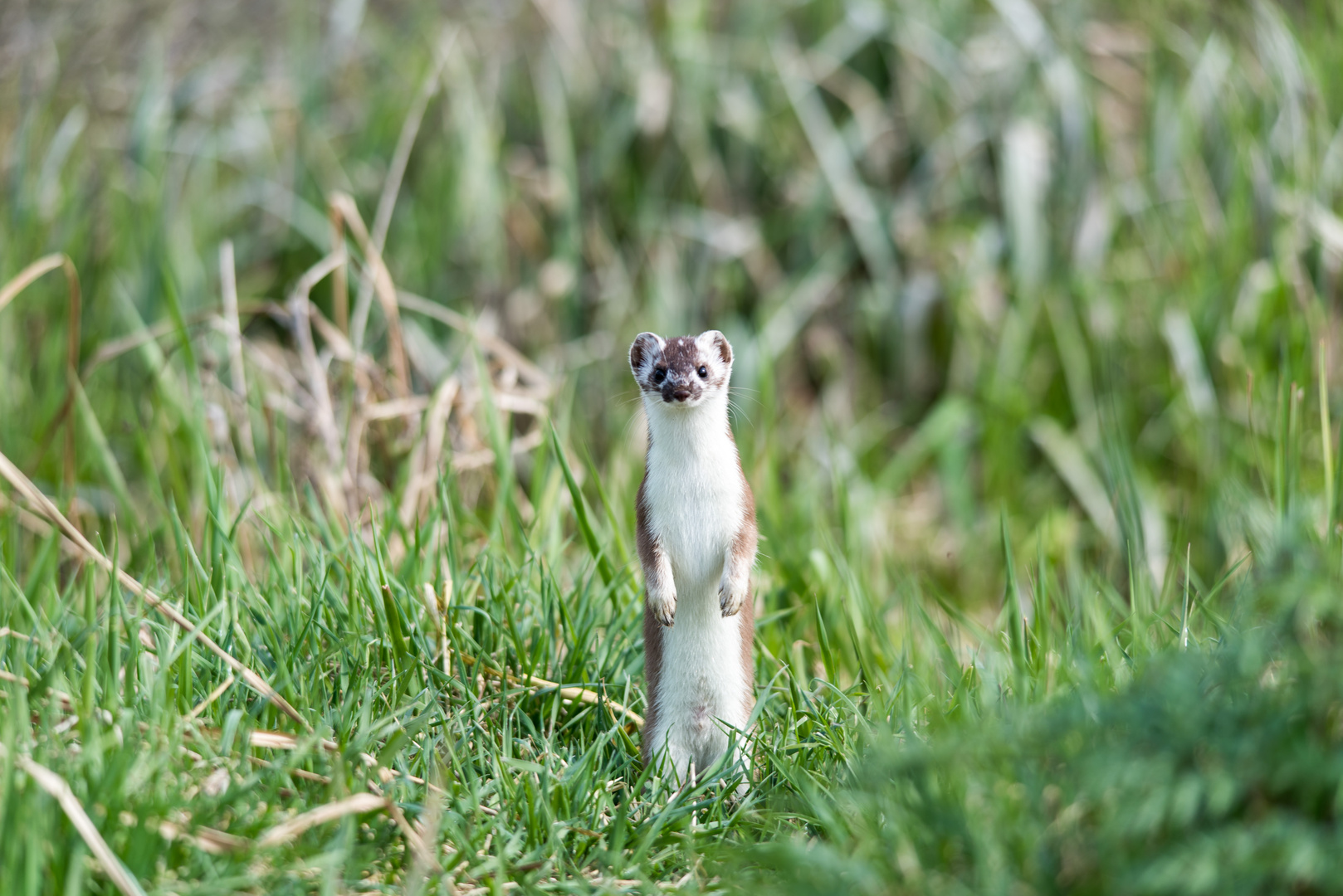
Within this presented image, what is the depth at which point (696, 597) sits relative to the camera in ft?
8.61

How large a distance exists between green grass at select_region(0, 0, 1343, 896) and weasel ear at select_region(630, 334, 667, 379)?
36 centimetres

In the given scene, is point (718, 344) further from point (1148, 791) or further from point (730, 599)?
point (1148, 791)

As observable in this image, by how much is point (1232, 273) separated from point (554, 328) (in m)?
3.29

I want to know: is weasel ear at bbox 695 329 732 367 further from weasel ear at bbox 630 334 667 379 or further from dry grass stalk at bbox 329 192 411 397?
dry grass stalk at bbox 329 192 411 397

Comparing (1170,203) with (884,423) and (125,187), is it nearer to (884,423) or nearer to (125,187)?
(884,423)

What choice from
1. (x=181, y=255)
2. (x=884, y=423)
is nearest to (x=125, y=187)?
(x=181, y=255)

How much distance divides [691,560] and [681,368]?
17.1 inches

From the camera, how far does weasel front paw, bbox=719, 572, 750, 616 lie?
8.36 feet

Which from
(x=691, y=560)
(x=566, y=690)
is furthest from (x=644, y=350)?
(x=566, y=690)

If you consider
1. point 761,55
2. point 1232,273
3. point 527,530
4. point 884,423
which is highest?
point 761,55

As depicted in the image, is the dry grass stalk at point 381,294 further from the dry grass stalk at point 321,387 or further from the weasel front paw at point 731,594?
the weasel front paw at point 731,594

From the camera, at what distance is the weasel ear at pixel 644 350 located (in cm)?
266

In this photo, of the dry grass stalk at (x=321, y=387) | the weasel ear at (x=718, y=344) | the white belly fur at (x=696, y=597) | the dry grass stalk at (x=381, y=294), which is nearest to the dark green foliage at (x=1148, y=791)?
the white belly fur at (x=696, y=597)

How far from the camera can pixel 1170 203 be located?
581 cm
